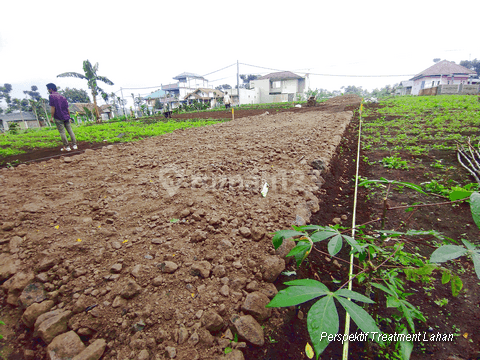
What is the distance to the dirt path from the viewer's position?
1353mm

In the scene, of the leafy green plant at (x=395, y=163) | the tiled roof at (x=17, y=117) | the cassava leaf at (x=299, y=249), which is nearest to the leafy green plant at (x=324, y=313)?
the cassava leaf at (x=299, y=249)

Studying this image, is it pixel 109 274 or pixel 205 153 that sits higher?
pixel 205 153

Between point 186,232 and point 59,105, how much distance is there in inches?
208

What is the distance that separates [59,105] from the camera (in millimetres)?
5090

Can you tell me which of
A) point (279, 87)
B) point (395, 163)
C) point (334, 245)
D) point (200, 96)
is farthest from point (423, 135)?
point (200, 96)

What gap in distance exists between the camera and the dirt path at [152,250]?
1.35 metres

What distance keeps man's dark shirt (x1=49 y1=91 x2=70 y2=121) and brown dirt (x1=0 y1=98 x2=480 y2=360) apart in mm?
1837

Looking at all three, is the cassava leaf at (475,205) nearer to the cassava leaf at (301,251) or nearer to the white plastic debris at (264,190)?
the cassava leaf at (301,251)

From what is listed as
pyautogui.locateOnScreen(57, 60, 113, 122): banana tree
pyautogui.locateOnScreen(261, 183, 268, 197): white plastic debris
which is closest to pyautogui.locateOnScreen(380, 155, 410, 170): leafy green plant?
pyautogui.locateOnScreen(261, 183, 268, 197): white plastic debris

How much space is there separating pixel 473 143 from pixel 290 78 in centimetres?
3546

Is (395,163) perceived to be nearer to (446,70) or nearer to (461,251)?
(461,251)

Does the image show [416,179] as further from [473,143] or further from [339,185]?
[473,143]

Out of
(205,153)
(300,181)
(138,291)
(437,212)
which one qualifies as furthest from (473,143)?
Answer: (138,291)

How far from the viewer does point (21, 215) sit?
7.29ft
